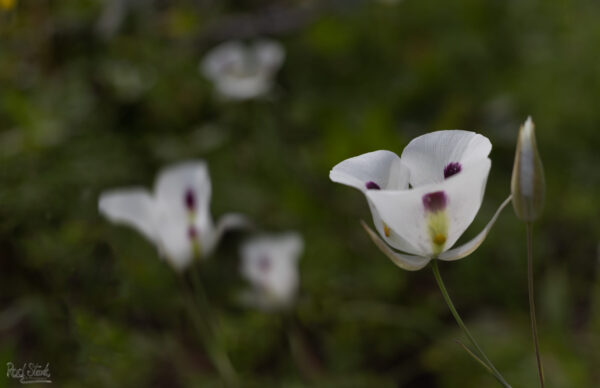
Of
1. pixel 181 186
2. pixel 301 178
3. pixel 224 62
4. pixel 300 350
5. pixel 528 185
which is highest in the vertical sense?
pixel 224 62

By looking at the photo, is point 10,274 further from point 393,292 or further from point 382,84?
point 382,84

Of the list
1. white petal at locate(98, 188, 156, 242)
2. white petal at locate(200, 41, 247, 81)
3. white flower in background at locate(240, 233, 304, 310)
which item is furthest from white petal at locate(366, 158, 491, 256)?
white petal at locate(200, 41, 247, 81)

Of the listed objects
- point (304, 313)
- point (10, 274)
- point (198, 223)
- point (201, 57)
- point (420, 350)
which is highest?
point (201, 57)

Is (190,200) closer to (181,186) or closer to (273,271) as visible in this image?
(181,186)

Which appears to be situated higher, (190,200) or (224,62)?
(224,62)

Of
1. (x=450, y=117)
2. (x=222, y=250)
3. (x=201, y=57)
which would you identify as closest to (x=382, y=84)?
(x=450, y=117)
